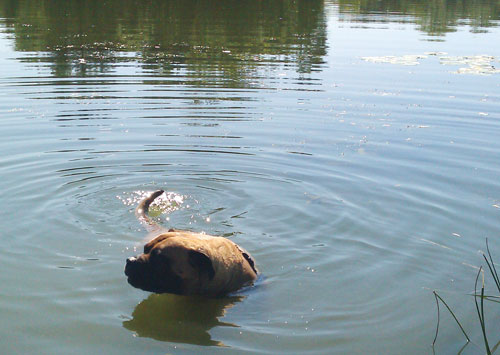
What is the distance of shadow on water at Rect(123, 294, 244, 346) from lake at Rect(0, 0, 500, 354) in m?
0.02

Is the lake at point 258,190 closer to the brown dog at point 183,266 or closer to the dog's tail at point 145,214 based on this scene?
the dog's tail at point 145,214

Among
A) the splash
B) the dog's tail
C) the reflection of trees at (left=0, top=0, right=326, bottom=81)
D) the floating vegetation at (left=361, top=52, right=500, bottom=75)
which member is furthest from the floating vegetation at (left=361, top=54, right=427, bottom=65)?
the dog's tail

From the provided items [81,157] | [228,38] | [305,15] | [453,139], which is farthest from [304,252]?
[305,15]

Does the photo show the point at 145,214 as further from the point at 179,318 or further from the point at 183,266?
the point at 183,266

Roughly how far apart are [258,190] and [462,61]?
11.6 meters

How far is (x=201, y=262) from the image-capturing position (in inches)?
213

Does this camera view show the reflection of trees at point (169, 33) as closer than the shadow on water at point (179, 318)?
No

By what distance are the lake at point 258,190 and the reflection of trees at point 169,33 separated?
0.64ft

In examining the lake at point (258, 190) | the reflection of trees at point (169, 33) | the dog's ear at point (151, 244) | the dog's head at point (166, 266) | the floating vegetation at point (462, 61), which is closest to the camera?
the dog's head at point (166, 266)

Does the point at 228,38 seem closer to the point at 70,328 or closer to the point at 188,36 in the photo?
the point at 188,36

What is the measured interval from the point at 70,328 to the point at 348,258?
292 centimetres

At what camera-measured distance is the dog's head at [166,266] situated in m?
5.32

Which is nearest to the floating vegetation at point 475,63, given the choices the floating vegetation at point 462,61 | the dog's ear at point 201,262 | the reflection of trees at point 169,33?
the floating vegetation at point 462,61

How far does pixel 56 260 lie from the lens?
6617 millimetres
